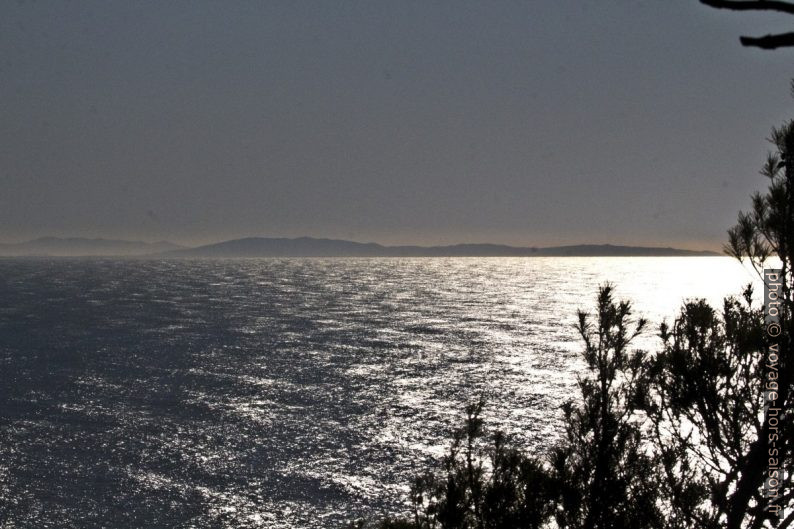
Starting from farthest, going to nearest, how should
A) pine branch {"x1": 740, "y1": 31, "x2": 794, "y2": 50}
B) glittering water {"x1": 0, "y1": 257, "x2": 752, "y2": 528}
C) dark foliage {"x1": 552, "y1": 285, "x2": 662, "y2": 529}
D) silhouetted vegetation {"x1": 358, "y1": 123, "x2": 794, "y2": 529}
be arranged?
glittering water {"x1": 0, "y1": 257, "x2": 752, "y2": 528}
dark foliage {"x1": 552, "y1": 285, "x2": 662, "y2": 529}
silhouetted vegetation {"x1": 358, "y1": 123, "x2": 794, "y2": 529}
pine branch {"x1": 740, "y1": 31, "x2": 794, "y2": 50}

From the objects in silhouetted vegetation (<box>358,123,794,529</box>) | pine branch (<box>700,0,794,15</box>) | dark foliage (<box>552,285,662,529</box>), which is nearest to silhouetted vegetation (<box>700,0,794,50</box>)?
pine branch (<box>700,0,794,15</box>)

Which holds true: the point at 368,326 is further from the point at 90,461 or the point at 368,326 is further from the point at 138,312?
the point at 90,461

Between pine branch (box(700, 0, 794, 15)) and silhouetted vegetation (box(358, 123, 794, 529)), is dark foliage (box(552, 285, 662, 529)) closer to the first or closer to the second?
silhouetted vegetation (box(358, 123, 794, 529))

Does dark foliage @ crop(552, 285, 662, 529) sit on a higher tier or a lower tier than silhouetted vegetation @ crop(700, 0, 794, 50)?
lower

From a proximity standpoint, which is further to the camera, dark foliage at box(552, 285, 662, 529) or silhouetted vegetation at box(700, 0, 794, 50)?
dark foliage at box(552, 285, 662, 529)

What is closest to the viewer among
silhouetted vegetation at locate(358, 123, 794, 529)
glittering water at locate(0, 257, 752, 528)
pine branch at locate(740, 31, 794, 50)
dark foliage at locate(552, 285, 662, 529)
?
pine branch at locate(740, 31, 794, 50)

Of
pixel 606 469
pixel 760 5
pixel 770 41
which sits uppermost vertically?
pixel 760 5

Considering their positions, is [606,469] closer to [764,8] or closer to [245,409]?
[764,8]

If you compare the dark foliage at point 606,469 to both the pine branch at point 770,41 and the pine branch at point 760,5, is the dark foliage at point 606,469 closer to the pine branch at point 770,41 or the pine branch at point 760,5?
the pine branch at point 770,41

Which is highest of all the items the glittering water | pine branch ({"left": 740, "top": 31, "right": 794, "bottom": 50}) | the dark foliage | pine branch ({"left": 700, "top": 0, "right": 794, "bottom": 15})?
pine branch ({"left": 700, "top": 0, "right": 794, "bottom": 15})

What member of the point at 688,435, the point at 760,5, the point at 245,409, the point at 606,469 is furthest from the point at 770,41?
the point at 245,409

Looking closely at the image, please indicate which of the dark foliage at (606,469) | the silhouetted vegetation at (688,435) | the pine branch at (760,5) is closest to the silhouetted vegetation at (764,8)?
the pine branch at (760,5)

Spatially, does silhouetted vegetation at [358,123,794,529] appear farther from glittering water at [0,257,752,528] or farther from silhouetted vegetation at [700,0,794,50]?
glittering water at [0,257,752,528]

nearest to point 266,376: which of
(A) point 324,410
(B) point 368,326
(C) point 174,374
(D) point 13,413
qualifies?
(C) point 174,374
